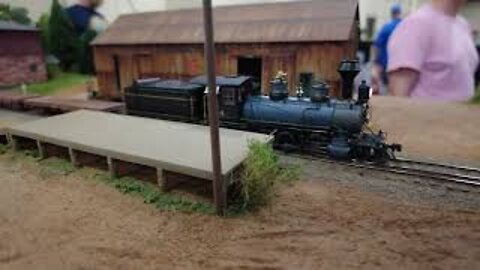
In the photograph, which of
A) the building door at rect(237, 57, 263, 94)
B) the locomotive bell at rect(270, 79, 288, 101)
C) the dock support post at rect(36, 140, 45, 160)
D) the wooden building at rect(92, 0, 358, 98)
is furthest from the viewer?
the building door at rect(237, 57, 263, 94)

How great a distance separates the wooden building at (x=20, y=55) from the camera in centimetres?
2712

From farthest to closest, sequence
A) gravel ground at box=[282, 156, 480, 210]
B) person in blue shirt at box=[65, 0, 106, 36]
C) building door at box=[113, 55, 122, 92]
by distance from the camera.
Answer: person in blue shirt at box=[65, 0, 106, 36] < building door at box=[113, 55, 122, 92] < gravel ground at box=[282, 156, 480, 210]

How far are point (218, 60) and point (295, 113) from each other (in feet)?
26.3

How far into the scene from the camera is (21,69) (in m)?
28.3

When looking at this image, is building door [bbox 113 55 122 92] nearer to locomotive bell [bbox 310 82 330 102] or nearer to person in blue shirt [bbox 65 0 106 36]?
locomotive bell [bbox 310 82 330 102]

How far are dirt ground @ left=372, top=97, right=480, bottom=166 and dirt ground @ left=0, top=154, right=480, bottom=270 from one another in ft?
15.0

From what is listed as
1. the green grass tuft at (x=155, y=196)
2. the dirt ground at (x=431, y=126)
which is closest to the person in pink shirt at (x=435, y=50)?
the dirt ground at (x=431, y=126)

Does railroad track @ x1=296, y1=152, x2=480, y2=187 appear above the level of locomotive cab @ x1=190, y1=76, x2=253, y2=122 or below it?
below

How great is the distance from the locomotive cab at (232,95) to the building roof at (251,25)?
4.78 m

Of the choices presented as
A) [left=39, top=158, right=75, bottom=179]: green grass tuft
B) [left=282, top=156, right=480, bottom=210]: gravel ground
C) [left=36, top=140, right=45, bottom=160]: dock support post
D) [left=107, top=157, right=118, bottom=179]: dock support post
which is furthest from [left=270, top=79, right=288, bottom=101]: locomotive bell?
[left=36, top=140, right=45, bottom=160]: dock support post

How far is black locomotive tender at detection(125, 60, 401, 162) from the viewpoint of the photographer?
11578mm

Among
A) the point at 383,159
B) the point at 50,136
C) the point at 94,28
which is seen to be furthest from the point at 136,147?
the point at 94,28

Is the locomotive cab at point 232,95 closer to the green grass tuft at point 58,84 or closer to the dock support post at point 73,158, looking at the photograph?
Result: the dock support post at point 73,158

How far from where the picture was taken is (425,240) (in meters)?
7.49
